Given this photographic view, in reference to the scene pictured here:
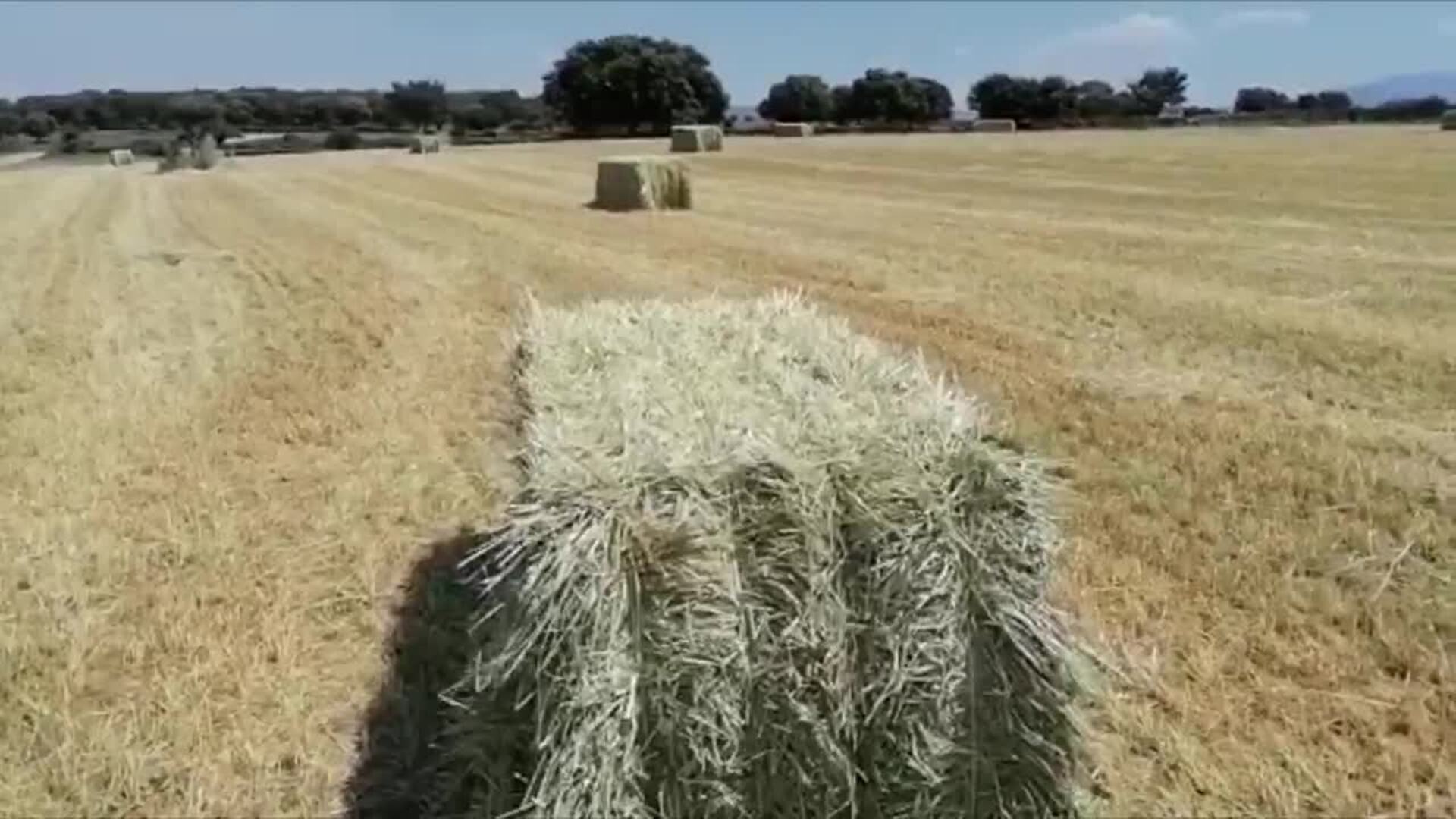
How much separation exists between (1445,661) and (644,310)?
105 inches

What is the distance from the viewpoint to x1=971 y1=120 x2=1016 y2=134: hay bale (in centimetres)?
4866

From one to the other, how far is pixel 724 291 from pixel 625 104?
6643cm

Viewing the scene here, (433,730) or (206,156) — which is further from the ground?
(433,730)

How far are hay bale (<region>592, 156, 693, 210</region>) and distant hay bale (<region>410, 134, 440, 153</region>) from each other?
24.5m

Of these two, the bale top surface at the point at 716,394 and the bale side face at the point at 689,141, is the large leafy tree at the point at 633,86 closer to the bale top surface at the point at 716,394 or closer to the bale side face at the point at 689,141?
the bale side face at the point at 689,141

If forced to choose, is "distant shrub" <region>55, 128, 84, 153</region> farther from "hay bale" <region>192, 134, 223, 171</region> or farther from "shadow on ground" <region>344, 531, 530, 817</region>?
"shadow on ground" <region>344, 531, 530, 817</region>

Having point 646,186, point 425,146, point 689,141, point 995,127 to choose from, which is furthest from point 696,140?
point 995,127

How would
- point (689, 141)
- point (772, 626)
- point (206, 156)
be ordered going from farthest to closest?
point (689, 141), point (206, 156), point (772, 626)

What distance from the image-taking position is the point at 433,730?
3387mm

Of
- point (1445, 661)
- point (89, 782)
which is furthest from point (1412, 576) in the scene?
point (89, 782)

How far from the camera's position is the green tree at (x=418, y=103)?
7250 centimetres

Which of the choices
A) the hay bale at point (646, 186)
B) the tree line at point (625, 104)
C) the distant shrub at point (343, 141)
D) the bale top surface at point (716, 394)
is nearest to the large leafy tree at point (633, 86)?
the tree line at point (625, 104)

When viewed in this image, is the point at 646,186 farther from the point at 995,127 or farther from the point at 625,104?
the point at 625,104

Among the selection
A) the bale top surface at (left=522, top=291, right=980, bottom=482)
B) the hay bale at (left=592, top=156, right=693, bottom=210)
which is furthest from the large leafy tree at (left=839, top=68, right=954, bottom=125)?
the bale top surface at (left=522, top=291, right=980, bottom=482)
